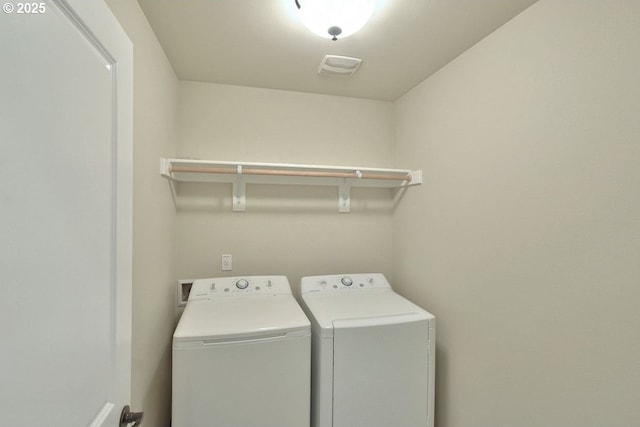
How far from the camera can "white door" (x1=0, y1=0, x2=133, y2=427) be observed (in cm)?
41

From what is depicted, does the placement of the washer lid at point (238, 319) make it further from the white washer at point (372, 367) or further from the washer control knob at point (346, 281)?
the washer control knob at point (346, 281)

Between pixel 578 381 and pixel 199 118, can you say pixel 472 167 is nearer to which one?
pixel 578 381

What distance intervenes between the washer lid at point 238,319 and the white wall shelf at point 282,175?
0.67 meters

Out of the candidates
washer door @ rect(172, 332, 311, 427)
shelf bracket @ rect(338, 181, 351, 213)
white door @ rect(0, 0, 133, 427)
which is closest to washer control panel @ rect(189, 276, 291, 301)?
washer door @ rect(172, 332, 311, 427)

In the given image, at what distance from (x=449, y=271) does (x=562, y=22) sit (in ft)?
3.99

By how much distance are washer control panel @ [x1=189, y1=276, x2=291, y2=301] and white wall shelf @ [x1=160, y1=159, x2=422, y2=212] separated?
498 mm

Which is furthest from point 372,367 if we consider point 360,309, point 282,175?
point 282,175

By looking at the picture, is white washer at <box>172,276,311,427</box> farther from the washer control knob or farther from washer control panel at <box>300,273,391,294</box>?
the washer control knob

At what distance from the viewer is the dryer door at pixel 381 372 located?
137 cm

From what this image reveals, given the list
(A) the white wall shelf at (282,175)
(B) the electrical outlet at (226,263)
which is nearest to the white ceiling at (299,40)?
(A) the white wall shelf at (282,175)

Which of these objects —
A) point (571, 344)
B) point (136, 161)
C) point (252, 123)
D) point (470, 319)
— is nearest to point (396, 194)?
point (470, 319)

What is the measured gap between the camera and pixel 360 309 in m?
1.56

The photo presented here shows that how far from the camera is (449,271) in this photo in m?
1.60

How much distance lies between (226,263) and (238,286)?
242 mm
